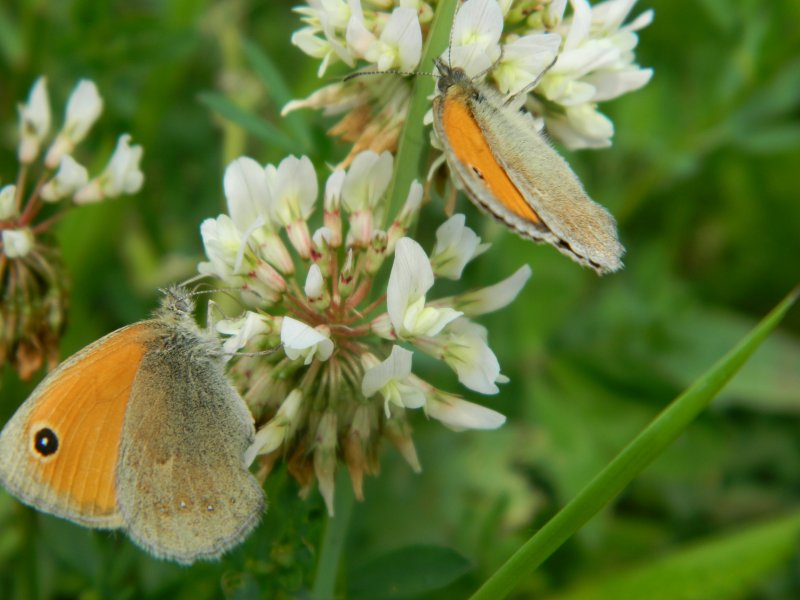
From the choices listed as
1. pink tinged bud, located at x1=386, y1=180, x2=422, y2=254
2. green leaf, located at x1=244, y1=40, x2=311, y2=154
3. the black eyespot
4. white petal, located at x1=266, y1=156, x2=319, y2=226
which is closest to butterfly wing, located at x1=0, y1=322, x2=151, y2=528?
the black eyespot

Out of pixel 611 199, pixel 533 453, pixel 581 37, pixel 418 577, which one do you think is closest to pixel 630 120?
pixel 611 199

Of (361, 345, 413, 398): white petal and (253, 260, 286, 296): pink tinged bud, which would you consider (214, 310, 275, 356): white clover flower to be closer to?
(253, 260, 286, 296): pink tinged bud

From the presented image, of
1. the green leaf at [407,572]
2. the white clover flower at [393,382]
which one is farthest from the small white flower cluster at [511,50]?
the green leaf at [407,572]

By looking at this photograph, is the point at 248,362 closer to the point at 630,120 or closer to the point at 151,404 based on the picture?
the point at 151,404

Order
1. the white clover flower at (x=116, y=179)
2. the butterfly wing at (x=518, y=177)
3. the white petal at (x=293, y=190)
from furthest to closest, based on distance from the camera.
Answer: the white clover flower at (x=116, y=179)
the white petal at (x=293, y=190)
the butterfly wing at (x=518, y=177)

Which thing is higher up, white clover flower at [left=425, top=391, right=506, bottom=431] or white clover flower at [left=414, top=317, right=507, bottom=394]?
white clover flower at [left=414, top=317, right=507, bottom=394]

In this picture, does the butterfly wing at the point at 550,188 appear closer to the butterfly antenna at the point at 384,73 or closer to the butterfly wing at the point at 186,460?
the butterfly antenna at the point at 384,73
